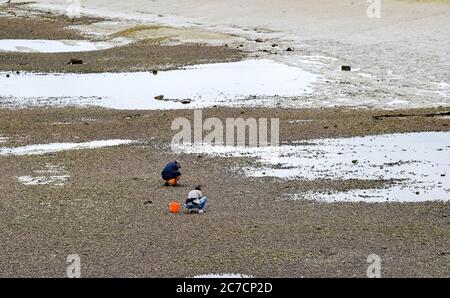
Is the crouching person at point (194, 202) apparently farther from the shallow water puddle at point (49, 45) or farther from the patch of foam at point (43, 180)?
Result: the shallow water puddle at point (49, 45)

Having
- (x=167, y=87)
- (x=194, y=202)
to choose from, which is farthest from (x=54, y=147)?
(x=167, y=87)

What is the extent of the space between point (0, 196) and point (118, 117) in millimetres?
9596

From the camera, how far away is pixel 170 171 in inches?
705

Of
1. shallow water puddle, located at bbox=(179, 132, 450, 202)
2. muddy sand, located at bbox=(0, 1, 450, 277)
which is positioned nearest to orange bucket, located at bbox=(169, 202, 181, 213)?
muddy sand, located at bbox=(0, 1, 450, 277)

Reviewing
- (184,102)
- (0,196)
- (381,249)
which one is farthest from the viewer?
(184,102)

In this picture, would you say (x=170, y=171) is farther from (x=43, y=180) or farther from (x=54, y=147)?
(x=54, y=147)

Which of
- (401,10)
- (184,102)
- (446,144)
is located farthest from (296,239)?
(401,10)

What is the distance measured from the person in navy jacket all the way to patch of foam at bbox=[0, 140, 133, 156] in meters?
4.69

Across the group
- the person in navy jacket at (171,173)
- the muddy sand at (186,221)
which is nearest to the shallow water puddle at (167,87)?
the muddy sand at (186,221)

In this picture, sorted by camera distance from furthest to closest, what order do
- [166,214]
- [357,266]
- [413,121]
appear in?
[413,121] → [166,214] → [357,266]

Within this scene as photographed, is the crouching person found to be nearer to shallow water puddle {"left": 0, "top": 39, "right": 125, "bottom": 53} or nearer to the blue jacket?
the blue jacket

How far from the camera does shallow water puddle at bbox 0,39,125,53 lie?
158 feet

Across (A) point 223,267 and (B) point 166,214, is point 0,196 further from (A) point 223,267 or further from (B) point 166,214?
(A) point 223,267

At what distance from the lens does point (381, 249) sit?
547 inches
